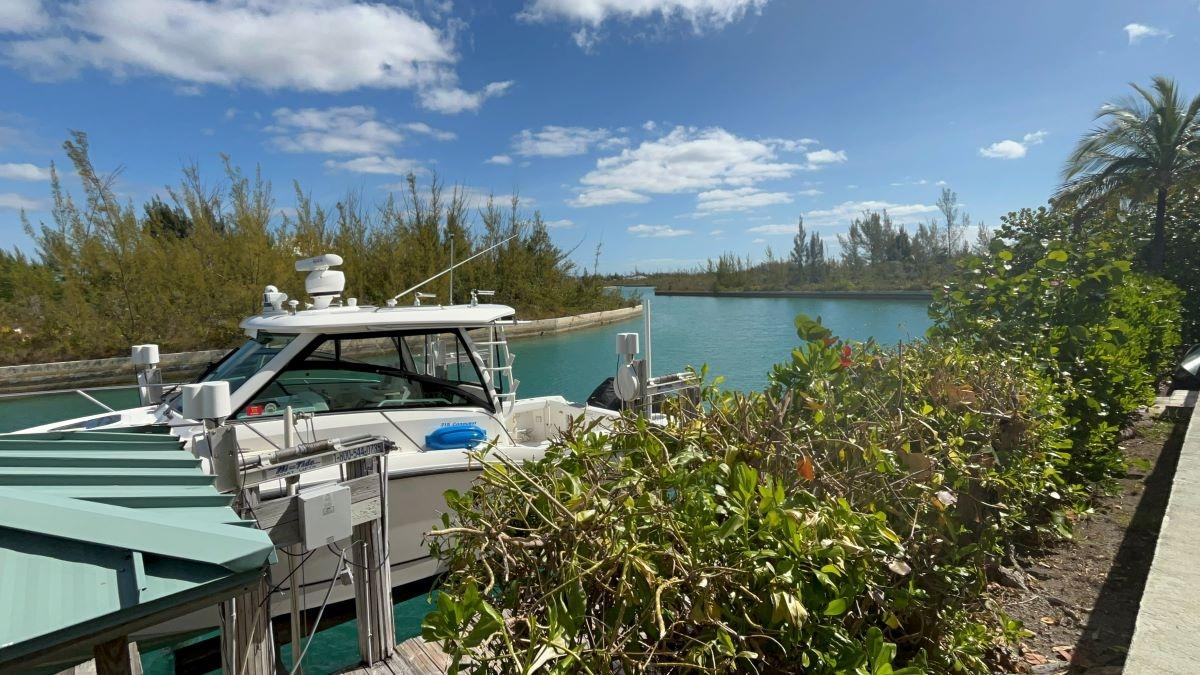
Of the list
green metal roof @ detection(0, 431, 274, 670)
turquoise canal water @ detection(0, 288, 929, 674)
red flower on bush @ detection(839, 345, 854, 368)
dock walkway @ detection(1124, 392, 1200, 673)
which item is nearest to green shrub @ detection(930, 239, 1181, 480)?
turquoise canal water @ detection(0, 288, 929, 674)

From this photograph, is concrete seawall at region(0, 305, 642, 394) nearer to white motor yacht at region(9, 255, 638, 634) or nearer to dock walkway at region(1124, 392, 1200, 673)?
white motor yacht at region(9, 255, 638, 634)

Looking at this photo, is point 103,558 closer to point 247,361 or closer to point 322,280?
point 247,361

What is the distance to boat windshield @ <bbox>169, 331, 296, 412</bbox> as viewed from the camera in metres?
4.22

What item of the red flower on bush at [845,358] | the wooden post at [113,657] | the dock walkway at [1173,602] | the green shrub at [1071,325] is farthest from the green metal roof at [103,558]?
the green shrub at [1071,325]

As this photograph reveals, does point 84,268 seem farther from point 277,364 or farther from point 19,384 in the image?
point 277,364

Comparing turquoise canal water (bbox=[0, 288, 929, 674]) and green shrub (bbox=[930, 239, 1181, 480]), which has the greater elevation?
green shrub (bbox=[930, 239, 1181, 480])

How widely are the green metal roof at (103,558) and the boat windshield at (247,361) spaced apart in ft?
9.16

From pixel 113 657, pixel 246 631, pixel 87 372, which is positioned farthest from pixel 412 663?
pixel 87 372

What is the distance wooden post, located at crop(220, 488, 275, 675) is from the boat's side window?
191cm

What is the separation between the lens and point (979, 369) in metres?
2.82

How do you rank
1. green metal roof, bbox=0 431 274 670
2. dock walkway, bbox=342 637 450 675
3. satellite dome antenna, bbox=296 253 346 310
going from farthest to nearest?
satellite dome antenna, bbox=296 253 346 310 → dock walkway, bbox=342 637 450 675 → green metal roof, bbox=0 431 274 670

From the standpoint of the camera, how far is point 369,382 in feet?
14.9

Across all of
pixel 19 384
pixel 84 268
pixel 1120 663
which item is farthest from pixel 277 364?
pixel 84 268

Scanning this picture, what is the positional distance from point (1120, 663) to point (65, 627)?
3.08 meters
